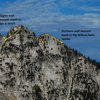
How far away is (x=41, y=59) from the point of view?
38.9 meters

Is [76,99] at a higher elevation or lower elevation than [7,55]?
lower

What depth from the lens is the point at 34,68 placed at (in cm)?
3878

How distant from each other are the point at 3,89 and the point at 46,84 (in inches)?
131

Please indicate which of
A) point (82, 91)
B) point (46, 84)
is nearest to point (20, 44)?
point (46, 84)

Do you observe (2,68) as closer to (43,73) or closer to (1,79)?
(1,79)

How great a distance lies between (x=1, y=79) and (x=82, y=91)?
660 cm

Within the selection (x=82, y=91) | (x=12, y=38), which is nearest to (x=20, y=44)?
(x=12, y=38)

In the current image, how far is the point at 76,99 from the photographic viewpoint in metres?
40.1

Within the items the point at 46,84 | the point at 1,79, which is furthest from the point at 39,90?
the point at 1,79

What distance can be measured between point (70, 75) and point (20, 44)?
4.68m

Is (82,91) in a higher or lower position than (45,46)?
lower

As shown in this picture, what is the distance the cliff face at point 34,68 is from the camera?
38.7 metres

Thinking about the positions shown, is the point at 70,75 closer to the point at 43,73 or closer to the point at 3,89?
the point at 43,73

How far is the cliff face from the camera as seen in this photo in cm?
3866
